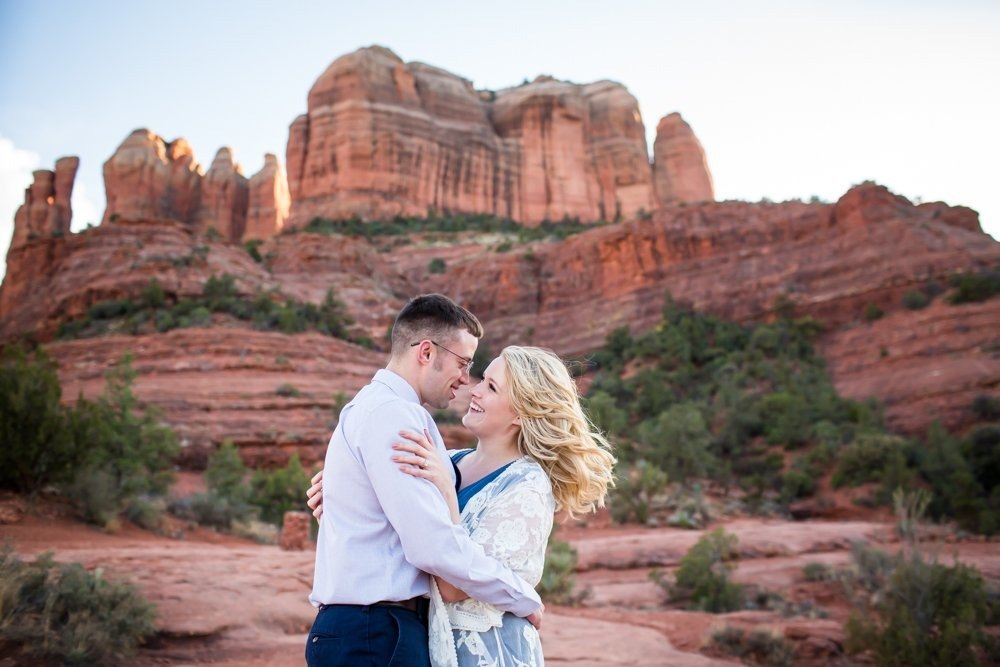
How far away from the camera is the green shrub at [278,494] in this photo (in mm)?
18953

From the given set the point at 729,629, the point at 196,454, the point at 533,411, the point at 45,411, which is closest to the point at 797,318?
the point at 196,454

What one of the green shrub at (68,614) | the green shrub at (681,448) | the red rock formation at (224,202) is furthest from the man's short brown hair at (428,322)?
the red rock formation at (224,202)

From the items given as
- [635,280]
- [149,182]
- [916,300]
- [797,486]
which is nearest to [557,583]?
[797,486]

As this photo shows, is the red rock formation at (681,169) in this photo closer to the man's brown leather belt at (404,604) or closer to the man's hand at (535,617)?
the man's hand at (535,617)

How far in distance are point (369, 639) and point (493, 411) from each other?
2.83ft

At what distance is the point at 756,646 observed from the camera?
8.41 m

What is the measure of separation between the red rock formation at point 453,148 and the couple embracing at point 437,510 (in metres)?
60.9

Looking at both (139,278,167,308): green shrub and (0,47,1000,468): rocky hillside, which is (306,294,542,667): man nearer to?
(0,47,1000,468): rocky hillside

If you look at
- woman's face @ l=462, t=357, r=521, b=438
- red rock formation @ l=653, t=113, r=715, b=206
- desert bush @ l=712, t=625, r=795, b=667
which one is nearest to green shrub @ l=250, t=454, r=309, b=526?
desert bush @ l=712, t=625, r=795, b=667

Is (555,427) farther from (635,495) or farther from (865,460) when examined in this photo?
(865,460)

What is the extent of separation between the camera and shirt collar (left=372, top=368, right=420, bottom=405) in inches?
90.4

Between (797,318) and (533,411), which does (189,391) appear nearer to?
(533,411)

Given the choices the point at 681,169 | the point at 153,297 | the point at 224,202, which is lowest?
the point at 153,297

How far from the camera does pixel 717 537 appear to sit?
14117 mm
